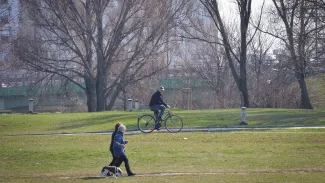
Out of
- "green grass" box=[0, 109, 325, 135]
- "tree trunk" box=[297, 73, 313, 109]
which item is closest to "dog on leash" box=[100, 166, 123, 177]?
"green grass" box=[0, 109, 325, 135]

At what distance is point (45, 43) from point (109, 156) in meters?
26.4

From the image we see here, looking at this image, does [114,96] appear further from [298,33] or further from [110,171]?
[110,171]

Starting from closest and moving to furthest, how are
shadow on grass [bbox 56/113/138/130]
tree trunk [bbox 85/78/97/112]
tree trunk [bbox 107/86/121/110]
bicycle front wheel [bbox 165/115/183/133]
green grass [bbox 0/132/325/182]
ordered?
1. green grass [bbox 0/132/325/182]
2. bicycle front wheel [bbox 165/115/183/133]
3. shadow on grass [bbox 56/113/138/130]
4. tree trunk [bbox 85/78/97/112]
5. tree trunk [bbox 107/86/121/110]

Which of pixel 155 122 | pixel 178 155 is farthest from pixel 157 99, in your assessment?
pixel 178 155

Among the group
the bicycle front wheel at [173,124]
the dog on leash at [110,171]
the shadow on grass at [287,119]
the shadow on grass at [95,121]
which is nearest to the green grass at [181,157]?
the dog on leash at [110,171]

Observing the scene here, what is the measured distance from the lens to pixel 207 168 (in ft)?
62.0

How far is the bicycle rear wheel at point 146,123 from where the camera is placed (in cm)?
2700

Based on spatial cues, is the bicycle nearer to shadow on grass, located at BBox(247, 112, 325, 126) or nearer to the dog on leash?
shadow on grass, located at BBox(247, 112, 325, 126)

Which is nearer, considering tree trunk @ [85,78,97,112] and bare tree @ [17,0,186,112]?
bare tree @ [17,0,186,112]

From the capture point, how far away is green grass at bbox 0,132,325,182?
17.4 m

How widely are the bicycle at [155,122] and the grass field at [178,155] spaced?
0.72m

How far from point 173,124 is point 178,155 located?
6341 millimetres

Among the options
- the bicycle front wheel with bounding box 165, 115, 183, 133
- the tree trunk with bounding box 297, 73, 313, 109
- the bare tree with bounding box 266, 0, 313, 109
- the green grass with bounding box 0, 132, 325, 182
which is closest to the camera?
the green grass with bounding box 0, 132, 325, 182

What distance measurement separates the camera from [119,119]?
3338 centimetres
